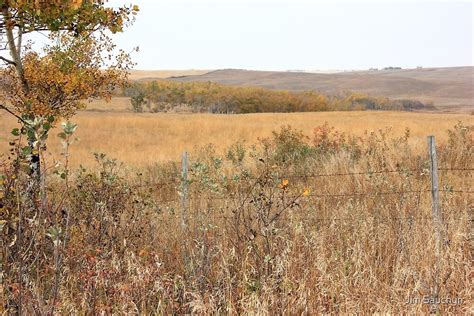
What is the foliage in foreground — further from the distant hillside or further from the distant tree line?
the distant hillside

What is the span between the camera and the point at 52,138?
1419 inches

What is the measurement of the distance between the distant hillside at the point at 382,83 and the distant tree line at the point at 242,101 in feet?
94.6

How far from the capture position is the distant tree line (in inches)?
3465

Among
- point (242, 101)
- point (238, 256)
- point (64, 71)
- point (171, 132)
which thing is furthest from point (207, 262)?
point (242, 101)

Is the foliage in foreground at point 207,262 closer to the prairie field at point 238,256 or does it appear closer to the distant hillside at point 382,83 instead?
the prairie field at point 238,256

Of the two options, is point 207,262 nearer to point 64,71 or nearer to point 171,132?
point 64,71

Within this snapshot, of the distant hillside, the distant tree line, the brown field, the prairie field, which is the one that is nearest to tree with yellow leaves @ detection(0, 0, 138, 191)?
the prairie field

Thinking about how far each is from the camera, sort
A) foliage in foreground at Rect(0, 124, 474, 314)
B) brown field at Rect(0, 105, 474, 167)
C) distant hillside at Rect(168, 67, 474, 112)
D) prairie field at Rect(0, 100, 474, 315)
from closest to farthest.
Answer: foliage in foreground at Rect(0, 124, 474, 314) → prairie field at Rect(0, 100, 474, 315) → brown field at Rect(0, 105, 474, 167) → distant hillside at Rect(168, 67, 474, 112)

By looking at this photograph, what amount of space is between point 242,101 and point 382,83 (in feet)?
278

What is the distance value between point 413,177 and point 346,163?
175cm

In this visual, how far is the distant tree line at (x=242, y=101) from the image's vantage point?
8800 cm

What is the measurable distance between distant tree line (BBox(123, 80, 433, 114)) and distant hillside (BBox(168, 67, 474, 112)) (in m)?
28.8

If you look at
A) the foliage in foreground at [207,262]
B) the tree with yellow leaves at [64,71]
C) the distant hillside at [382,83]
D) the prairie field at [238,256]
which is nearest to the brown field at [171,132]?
the tree with yellow leaves at [64,71]

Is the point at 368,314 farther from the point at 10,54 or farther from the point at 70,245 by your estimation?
the point at 10,54
